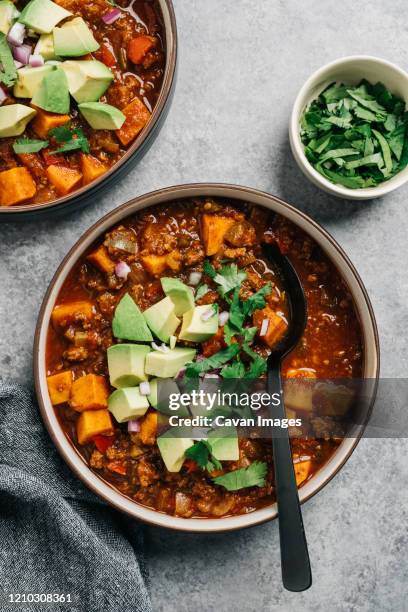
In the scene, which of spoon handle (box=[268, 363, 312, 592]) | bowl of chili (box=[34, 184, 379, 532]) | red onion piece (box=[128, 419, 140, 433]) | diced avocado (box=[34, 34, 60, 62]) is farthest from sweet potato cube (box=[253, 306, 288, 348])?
diced avocado (box=[34, 34, 60, 62])

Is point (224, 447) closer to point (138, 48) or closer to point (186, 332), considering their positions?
point (186, 332)

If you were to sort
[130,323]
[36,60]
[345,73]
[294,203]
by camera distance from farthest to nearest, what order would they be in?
[294,203], [345,73], [36,60], [130,323]

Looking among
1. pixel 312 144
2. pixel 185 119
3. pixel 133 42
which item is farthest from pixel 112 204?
pixel 312 144

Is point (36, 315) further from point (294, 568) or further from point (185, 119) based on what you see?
point (294, 568)

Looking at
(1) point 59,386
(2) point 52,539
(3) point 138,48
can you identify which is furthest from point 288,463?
(3) point 138,48

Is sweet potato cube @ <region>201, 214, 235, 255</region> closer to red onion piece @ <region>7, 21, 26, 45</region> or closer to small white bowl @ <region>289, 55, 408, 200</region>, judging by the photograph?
small white bowl @ <region>289, 55, 408, 200</region>
